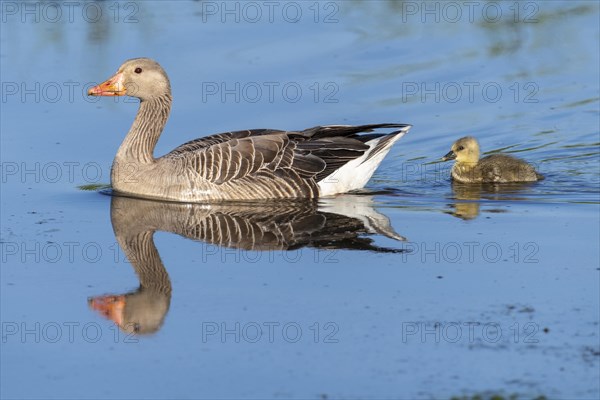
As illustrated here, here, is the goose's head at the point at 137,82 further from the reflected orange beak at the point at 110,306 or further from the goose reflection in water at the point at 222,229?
the reflected orange beak at the point at 110,306

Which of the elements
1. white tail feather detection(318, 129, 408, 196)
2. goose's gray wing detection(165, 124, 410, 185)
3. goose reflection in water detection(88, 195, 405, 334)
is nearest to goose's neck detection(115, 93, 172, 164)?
goose's gray wing detection(165, 124, 410, 185)

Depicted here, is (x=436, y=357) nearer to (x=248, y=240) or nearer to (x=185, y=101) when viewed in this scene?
(x=248, y=240)

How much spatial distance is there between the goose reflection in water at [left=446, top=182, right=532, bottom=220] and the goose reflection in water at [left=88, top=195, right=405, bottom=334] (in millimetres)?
853

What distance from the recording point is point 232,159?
1268 cm

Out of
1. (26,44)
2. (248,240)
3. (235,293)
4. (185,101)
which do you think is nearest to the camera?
(235,293)

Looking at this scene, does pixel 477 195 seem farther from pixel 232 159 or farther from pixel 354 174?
pixel 232 159

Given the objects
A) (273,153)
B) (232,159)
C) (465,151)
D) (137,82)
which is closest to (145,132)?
(137,82)

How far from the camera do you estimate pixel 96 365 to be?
807 cm

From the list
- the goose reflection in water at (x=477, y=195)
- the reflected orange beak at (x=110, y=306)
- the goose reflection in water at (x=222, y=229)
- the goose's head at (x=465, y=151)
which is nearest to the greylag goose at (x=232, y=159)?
the goose reflection in water at (x=222, y=229)

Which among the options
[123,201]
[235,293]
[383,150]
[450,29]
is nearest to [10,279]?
[235,293]

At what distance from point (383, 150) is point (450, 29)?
5.75 metres

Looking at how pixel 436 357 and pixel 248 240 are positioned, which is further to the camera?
pixel 248 240

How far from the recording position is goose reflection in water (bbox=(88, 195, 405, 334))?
927cm

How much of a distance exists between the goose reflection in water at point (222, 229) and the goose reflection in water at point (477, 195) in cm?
85
